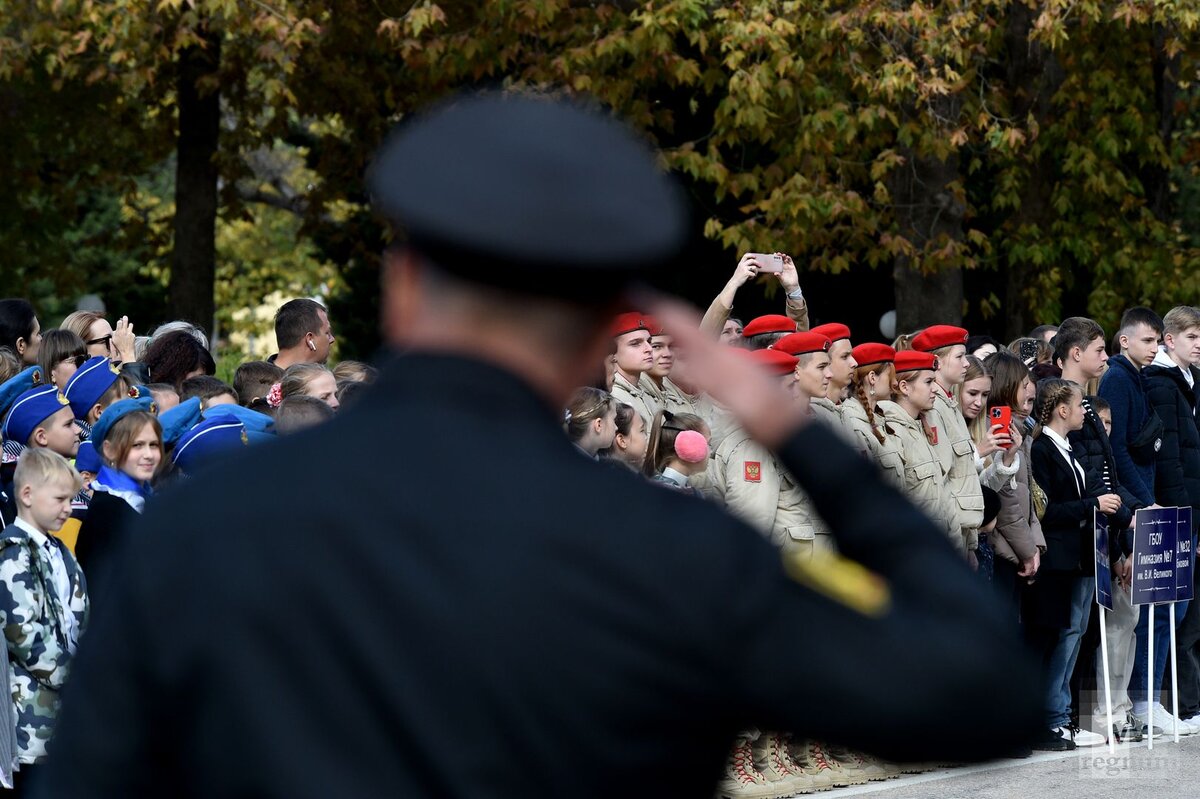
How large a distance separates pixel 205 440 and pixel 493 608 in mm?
5762

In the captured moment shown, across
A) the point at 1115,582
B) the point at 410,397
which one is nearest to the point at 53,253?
the point at 1115,582

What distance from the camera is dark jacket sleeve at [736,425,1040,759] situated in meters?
1.54

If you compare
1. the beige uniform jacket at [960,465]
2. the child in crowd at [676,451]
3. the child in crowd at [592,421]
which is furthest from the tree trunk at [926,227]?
the child in crowd at [592,421]

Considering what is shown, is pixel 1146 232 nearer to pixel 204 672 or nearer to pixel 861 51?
pixel 861 51

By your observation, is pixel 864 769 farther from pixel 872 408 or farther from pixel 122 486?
pixel 122 486

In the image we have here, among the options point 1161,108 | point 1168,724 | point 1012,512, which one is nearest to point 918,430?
point 1012,512

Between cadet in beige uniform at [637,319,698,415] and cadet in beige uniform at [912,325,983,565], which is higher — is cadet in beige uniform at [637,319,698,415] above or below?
above

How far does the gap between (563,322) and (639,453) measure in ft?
22.1

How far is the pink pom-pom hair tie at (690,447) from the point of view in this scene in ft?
27.1

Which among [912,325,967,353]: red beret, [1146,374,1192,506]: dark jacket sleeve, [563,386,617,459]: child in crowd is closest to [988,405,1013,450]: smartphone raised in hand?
[912,325,967,353]: red beret

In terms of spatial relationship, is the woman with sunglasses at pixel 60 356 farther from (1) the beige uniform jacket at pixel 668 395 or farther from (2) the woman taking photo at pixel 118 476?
(1) the beige uniform jacket at pixel 668 395

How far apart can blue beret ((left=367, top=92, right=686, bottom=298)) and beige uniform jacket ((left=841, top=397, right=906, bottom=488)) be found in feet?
24.5

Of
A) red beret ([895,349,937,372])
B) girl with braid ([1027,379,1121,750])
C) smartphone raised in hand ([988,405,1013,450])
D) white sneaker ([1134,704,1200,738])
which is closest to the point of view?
red beret ([895,349,937,372])

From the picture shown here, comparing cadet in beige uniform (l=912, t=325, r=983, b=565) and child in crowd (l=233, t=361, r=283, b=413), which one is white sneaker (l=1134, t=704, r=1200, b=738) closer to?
cadet in beige uniform (l=912, t=325, r=983, b=565)
